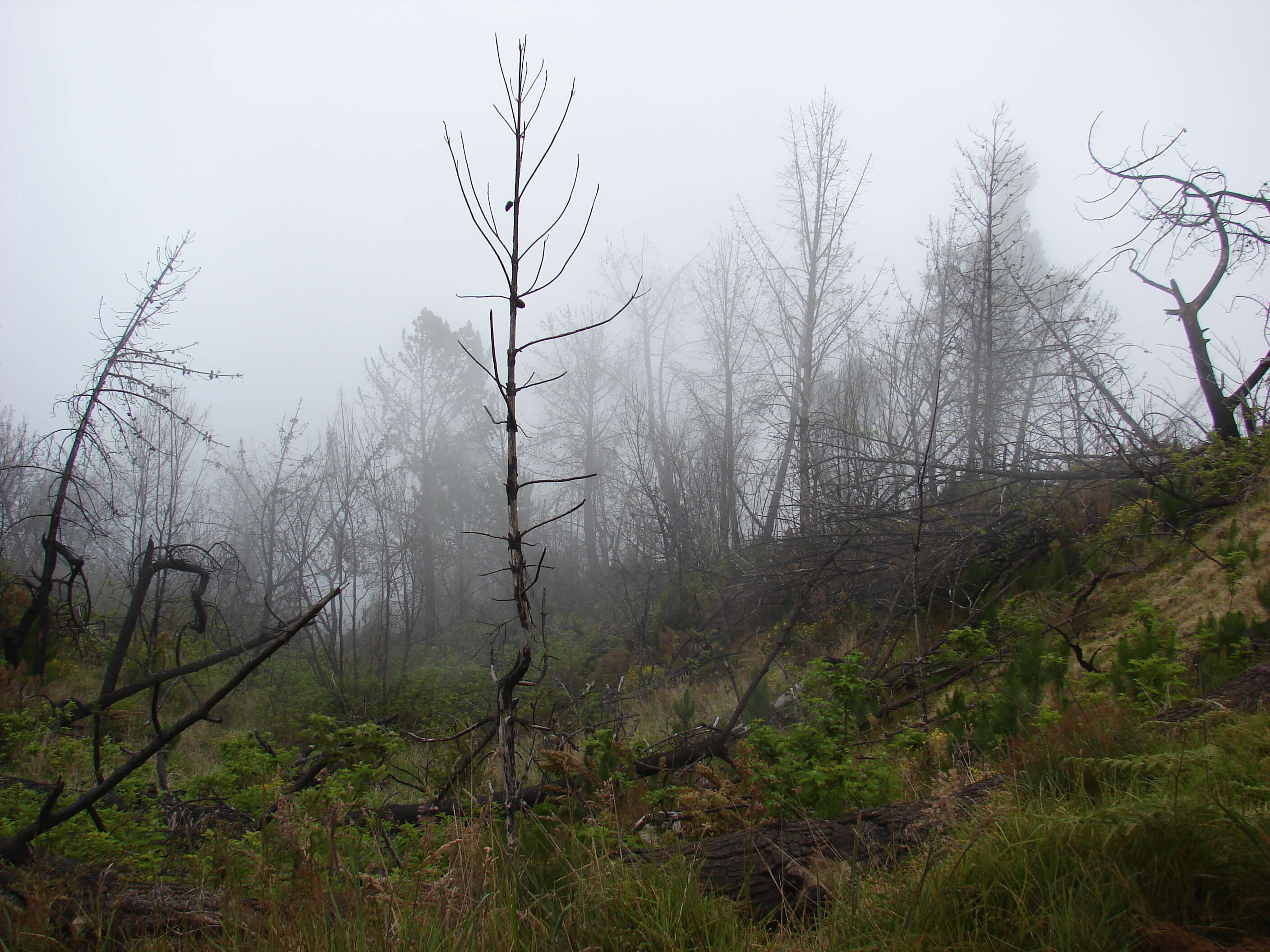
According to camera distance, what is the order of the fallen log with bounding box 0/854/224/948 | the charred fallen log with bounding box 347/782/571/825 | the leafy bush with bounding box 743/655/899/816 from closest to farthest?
the fallen log with bounding box 0/854/224/948 < the charred fallen log with bounding box 347/782/571/825 < the leafy bush with bounding box 743/655/899/816

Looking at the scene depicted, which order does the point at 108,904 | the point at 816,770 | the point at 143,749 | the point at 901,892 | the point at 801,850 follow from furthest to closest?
the point at 816,770, the point at 143,749, the point at 801,850, the point at 108,904, the point at 901,892

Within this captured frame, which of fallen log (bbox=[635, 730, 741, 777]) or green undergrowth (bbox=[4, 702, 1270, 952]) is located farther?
fallen log (bbox=[635, 730, 741, 777])

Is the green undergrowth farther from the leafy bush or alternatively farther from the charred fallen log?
the leafy bush

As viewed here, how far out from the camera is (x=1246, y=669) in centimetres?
337

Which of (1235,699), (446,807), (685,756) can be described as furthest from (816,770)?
(446,807)

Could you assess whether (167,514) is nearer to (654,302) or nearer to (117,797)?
(117,797)

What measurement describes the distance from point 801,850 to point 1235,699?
7.36 feet

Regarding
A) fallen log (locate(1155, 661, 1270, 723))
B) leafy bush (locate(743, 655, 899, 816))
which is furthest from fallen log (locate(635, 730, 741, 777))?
fallen log (locate(1155, 661, 1270, 723))

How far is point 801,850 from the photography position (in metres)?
2.47

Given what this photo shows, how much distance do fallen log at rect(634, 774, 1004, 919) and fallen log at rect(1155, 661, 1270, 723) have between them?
1059 millimetres

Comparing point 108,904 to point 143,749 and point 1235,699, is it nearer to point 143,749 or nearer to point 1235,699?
point 143,749

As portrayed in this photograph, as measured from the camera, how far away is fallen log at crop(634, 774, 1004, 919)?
2.24m

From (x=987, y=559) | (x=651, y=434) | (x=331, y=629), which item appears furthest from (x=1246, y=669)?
(x=651, y=434)

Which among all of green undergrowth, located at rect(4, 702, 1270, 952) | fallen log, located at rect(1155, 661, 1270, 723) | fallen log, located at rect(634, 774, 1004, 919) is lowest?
fallen log, located at rect(634, 774, 1004, 919)
